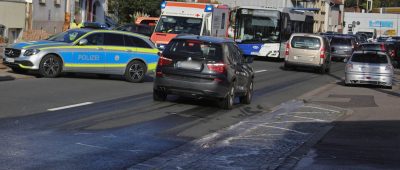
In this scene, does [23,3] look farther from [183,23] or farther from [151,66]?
[151,66]

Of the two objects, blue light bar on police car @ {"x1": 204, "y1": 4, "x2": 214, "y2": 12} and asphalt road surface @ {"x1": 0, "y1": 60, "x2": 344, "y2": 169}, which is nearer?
asphalt road surface @ {"x1": 0, "y1": 60, "x2": 344, "y2": 169}

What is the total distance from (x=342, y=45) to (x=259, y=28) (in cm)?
977

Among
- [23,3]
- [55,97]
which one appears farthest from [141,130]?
[23,3]

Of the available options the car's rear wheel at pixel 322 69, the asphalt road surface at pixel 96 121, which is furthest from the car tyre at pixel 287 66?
the asphalt road surface at pixel 96 121

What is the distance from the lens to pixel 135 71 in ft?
67.1

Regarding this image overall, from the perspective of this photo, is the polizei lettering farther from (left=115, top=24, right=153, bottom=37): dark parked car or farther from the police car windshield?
(left=115, top=24, right=153, bottom=37): dark parked car

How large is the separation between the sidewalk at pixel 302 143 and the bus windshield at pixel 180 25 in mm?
11846

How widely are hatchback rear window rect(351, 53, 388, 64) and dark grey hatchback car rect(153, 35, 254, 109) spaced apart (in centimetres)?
1129

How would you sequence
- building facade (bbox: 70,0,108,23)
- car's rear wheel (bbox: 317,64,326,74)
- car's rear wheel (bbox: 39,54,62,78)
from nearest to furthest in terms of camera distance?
1. car's rear wheel (bbox: 39,54,62,78)
2. car's rear wheel (bbox: 317,64,326,74)
3. building facade (bbox: 70,0,108,23)

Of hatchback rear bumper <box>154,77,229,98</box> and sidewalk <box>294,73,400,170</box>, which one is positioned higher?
hatchback rear bumper <box>154,77,229,98</box>

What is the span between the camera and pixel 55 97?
15.0 meters

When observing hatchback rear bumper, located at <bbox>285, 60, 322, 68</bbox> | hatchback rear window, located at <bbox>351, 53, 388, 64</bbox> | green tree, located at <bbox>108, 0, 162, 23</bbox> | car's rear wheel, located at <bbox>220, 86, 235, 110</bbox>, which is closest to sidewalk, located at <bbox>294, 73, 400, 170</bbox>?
car's rear wheel, located at <bbox>220, 86, 235, 110</bbox>

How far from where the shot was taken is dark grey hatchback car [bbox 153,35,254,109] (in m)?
14.7

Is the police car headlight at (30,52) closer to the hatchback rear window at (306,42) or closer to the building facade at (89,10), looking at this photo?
the hatchback rear window at (306,42)
